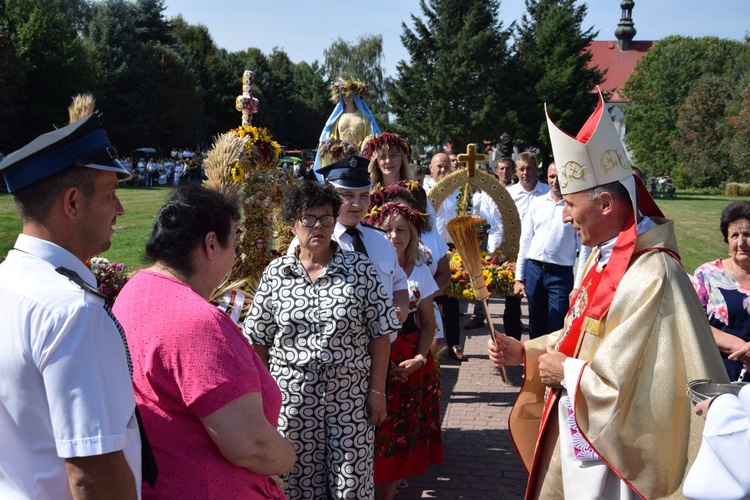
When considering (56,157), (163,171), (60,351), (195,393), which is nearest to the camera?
(60,351)

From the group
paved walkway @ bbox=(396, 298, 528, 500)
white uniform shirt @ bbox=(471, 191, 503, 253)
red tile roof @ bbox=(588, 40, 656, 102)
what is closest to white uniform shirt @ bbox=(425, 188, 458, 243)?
white uniform shirt @ bbox=(471, 191, 503, 253)

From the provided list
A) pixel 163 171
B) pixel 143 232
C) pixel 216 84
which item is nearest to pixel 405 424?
pixel 143 232

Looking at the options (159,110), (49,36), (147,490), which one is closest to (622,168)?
(147,490)

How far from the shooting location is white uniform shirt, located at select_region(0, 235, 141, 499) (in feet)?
5.34

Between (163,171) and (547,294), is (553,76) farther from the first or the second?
(547,294)

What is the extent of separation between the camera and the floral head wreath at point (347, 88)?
6.78m

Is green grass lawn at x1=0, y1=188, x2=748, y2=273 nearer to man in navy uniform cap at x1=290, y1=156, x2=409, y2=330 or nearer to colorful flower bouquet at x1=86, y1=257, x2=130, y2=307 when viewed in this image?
colorful flower bouquet at x1=86, y1=257, x2=130, y2=307

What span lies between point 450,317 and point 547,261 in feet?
5.13

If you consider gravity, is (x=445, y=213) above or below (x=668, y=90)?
below

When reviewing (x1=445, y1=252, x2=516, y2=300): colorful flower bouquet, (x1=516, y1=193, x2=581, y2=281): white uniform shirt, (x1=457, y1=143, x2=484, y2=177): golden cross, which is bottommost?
(x1=445, y1=252, x2=516, y2=300): colorful flower bouquet

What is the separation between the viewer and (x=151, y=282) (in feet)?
7.48

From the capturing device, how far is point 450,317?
803 centimetres

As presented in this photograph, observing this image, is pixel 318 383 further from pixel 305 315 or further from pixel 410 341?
pixel 410 341

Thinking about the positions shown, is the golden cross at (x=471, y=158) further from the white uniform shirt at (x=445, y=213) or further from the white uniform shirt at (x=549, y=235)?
the white uniform shirt at (x=549, y=235)
